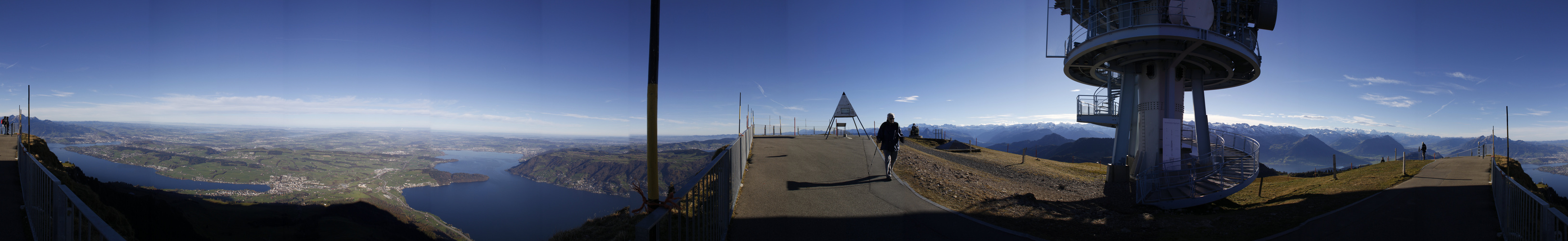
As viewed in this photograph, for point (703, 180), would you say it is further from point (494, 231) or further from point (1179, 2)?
point (494, 231)

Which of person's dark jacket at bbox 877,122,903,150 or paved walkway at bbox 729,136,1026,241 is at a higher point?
person's dark jacket at bbox 877,122,903,150

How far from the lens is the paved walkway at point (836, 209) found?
5387mm

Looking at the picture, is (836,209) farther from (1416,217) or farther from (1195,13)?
(1195,13)

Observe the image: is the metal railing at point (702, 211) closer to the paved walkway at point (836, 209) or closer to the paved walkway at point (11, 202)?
the paved walkway at point (836, 209)

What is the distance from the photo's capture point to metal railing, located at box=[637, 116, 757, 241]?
2739 millimetres

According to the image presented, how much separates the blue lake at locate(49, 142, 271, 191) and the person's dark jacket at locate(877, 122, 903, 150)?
116 m

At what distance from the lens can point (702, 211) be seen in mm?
3838

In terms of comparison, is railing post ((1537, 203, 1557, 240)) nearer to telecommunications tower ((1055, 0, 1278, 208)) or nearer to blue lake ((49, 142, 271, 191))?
telecommunications tower ((1055, 0, 1278, 208))

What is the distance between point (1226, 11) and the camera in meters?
13.9

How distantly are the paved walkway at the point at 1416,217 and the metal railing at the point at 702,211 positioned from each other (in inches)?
307

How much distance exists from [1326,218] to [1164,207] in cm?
299

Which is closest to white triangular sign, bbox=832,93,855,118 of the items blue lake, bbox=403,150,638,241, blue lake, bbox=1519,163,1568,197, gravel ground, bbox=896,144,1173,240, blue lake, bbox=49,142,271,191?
gravel ground, bbox=896,144,1173,240

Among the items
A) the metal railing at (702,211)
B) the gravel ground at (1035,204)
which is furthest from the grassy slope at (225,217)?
the gravel ground at (1035,204)

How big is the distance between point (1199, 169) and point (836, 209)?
11983mm
